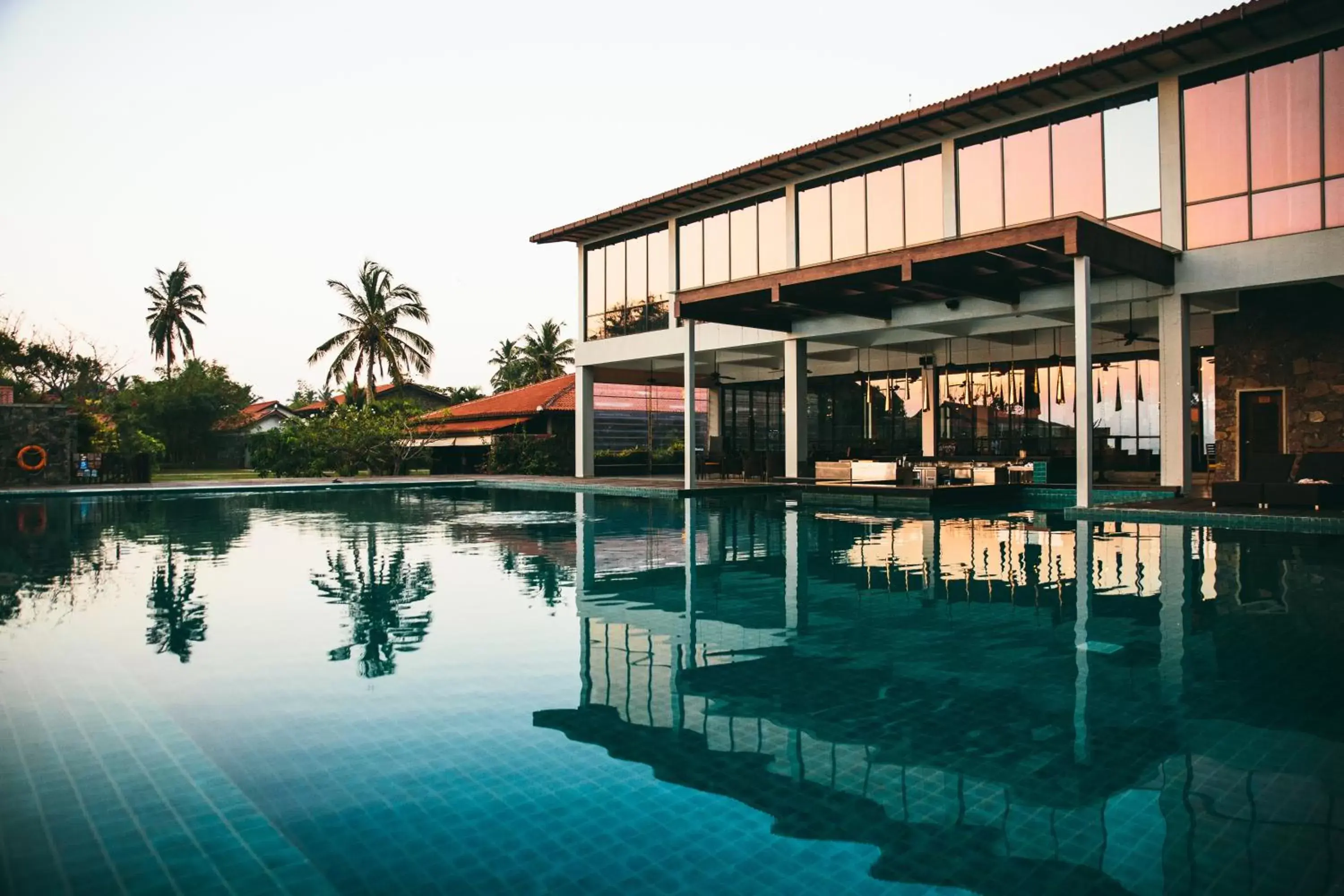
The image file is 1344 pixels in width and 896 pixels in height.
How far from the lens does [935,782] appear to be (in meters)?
3.31

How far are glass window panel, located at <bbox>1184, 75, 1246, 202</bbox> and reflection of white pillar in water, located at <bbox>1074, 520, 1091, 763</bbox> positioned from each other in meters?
7.94

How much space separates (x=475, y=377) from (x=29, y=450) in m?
41.0

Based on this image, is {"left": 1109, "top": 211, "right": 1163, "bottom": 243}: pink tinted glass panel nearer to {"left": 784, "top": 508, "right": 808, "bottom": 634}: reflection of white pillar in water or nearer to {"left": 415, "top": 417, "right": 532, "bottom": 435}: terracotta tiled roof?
{"left": 784, "top": 508, "right": 808, "bottom": 634}: reflection of white pillar in water

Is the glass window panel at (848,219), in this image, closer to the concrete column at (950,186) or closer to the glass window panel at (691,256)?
the concrete column at (950,186)

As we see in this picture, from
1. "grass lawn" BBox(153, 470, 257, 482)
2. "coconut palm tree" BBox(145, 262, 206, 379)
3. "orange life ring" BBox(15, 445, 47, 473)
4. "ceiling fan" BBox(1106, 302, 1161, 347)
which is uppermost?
"coconut palm tree" BBox(145, 262, 206, 379)

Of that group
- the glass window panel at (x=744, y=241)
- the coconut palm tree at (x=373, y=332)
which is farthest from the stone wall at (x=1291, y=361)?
the coconut palm tree at (x=373, y=332)

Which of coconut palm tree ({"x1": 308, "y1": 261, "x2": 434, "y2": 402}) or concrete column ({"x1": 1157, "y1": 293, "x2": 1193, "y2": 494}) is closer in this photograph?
concrete column ({"x1": 1157, "y1": 293, "x2": 1193, "y2": 494})

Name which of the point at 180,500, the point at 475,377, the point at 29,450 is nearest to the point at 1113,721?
the point at 180,500

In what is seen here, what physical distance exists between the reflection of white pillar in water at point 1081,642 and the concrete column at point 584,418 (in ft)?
55.7

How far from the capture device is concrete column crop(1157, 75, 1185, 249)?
597 inches

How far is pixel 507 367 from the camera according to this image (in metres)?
57.2

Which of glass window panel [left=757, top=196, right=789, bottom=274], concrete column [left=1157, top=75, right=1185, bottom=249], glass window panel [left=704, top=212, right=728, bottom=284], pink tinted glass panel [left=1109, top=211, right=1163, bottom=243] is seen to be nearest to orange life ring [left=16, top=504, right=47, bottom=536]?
glass window panel [left=704, top=212, right=728, bottom=284]

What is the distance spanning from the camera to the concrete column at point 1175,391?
15.0 meters

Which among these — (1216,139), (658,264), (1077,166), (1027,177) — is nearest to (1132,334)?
(1077,166)
